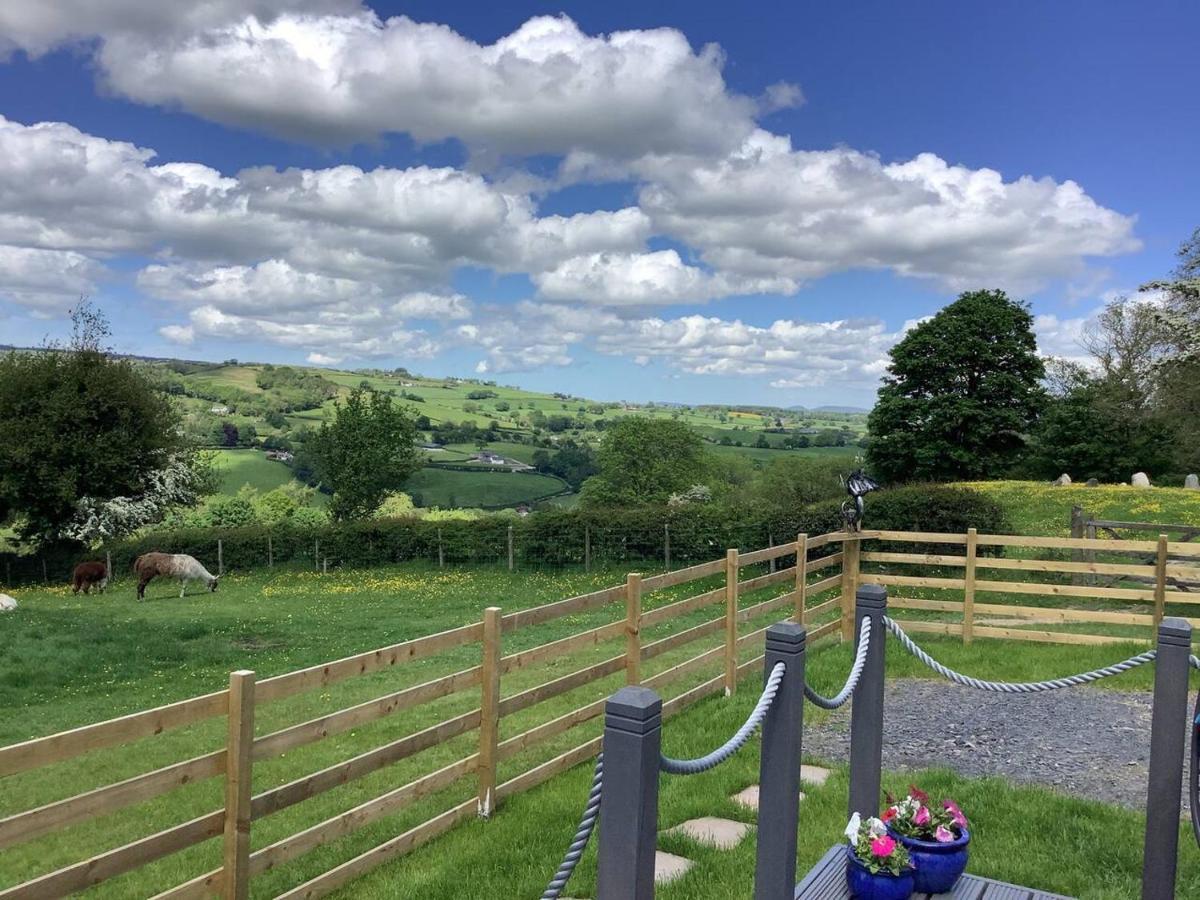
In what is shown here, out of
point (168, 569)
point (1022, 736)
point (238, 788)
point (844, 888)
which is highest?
point (238, 788)

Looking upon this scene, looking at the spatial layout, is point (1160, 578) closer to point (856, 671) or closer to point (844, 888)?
point (856, 671)

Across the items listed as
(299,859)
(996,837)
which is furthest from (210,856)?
(996,837)

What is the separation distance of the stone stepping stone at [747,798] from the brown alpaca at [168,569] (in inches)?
744

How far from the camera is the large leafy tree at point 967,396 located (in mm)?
36312

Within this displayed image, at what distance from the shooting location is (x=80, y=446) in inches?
1172

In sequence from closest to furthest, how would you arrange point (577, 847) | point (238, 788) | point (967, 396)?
point (577, 847), point (238, 788), point (967, 396)

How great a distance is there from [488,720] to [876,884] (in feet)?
7.86

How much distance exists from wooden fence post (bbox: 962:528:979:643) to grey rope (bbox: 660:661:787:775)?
7.53 m

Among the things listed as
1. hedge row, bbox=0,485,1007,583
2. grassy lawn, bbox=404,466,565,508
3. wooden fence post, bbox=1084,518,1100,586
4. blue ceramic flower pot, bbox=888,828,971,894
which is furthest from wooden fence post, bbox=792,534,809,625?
grassy lawn, bbox=404,466,565,508

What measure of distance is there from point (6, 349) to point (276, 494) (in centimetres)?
1834

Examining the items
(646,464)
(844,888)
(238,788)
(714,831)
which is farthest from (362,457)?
(844,888)

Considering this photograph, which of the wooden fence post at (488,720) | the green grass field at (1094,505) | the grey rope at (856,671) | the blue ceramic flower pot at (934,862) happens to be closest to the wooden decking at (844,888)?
the blue ceramic flower pot at (934,862)

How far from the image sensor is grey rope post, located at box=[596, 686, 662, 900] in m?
2.23

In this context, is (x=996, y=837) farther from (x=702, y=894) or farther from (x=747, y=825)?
(x=702, y=894)
